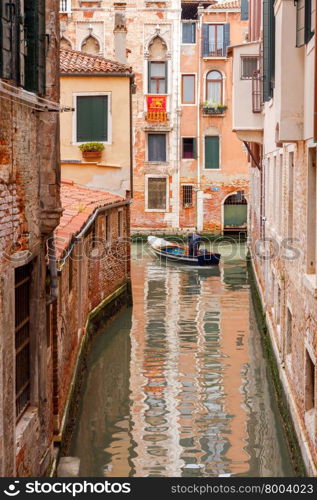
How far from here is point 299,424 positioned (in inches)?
336

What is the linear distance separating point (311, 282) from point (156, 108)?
25.4 metres

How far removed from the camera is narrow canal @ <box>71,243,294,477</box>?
9.20 meters

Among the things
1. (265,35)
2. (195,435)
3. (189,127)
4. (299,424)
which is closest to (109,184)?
(265,35)

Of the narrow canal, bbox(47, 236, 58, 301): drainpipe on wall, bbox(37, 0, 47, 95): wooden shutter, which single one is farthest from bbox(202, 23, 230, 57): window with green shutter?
bbox(37, 0, 47, 95): wooden shutter

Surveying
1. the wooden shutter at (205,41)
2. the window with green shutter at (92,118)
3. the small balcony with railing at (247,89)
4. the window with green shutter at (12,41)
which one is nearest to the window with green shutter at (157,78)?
the wooden shutter at (205,41)

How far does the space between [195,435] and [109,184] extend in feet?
30.3

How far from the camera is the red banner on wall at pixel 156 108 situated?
107 feet

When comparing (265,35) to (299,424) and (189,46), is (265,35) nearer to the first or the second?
(299,424)

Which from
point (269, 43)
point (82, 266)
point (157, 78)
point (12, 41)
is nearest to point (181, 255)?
point (157, 78)

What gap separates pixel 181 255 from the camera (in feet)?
84.7

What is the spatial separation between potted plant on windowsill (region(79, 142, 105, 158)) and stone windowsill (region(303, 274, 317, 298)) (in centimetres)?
1047

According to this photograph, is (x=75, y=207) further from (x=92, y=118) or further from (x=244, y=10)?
(x=244, y=10)

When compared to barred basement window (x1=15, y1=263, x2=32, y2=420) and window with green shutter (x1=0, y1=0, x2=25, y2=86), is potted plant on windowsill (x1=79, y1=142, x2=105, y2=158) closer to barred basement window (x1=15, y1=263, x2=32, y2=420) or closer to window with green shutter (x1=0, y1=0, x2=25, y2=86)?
barred basement window (x1=15, y1=263, x2=32, y2=420)

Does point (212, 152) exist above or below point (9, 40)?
above
